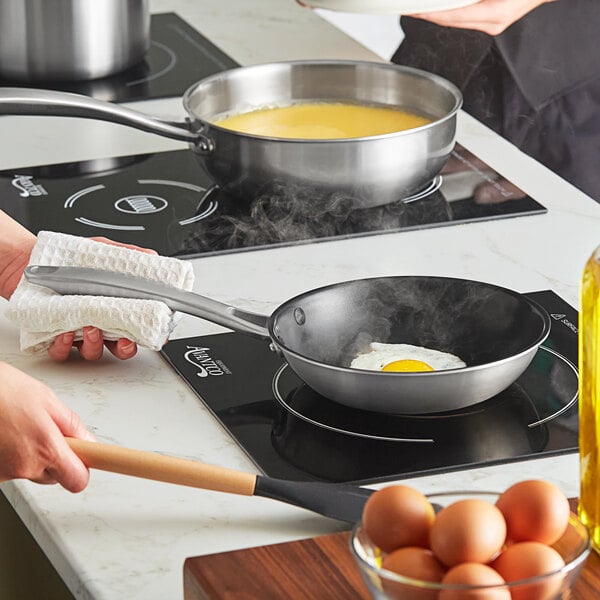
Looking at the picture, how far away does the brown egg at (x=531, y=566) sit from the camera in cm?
77

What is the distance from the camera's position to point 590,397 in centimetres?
94

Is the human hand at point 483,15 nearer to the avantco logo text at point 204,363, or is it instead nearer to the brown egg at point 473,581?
the avantco logo text at point 204,363

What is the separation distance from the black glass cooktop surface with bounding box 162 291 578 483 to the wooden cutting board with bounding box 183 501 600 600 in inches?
6.5

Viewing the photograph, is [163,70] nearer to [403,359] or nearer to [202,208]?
[202,208]

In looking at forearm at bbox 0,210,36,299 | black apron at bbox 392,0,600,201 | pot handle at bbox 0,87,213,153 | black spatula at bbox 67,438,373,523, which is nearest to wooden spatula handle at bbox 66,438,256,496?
black spatula at bbox 67,438,373,523

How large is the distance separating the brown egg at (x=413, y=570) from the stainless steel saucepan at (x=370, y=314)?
382mm

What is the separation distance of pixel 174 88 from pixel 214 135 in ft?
1.76

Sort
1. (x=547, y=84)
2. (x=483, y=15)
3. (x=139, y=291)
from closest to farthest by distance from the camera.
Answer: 1. (x=139, y=291)
2. (x=483, y=15)
3. (x=547, y=84)

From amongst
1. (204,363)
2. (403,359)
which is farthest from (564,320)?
(204,363)

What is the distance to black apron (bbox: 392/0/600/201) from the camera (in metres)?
2.36

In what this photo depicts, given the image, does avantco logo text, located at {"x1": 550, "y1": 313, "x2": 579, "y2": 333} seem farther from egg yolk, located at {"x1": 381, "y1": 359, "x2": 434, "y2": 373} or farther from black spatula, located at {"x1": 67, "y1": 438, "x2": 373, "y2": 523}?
black spatula, located at {"x1": 67, "y1": 438, "x2": 373, "y2": 523}

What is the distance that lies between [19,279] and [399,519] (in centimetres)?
69

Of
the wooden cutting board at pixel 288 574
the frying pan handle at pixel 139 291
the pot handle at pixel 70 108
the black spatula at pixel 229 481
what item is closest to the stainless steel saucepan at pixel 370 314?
the frying pan handle at pixel 139 291

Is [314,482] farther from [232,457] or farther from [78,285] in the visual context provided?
[78,285]
